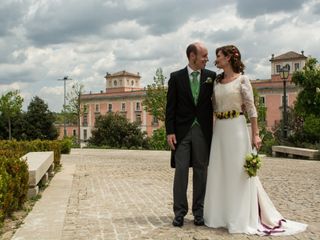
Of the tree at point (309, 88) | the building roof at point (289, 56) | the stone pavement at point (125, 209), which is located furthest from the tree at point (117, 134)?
the building roof at point (289, 56)

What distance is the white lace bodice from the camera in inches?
221

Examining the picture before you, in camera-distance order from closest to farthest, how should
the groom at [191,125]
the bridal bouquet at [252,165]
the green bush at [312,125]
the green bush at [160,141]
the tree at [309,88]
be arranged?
1. the bridal bouquet at [252,165]
2. the groom at [191,125]
3. the tree at [309,88]
4. the green bush at [312,125]
5. the green bush at [160,141]

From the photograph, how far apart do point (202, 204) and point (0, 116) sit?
62202 mm

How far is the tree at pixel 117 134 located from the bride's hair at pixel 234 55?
153 feet

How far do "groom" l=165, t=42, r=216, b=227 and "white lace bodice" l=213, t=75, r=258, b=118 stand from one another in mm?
222

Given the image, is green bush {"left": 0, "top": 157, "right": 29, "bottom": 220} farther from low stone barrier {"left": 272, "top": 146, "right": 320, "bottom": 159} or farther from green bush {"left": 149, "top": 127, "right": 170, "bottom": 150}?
green bush {"left": 149, "top": 127, "right": 170, "bottom": 150}

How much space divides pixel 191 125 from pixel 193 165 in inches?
17.5

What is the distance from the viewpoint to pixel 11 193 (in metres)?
6.43

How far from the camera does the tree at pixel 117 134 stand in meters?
53.0

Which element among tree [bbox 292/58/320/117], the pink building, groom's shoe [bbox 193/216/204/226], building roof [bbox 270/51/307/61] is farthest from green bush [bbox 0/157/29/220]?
building roof [bbox 270/51/307/61]

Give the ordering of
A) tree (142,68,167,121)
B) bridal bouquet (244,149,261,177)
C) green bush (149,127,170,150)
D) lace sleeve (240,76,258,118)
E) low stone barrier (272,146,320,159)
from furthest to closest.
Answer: tree (142,68,167,121) < green bush (149,127,170,150) < low stone barrier (272,146,320,159) < lace sleeve (240,76,258,118) < bridal bouquet (244,149,261,177)

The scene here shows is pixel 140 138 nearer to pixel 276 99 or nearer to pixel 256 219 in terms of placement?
pixel 276 99

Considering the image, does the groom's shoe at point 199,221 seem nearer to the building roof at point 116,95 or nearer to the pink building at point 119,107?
the pink building at point 119,107

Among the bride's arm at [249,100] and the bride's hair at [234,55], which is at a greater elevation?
the bride's hair at [234,55]
